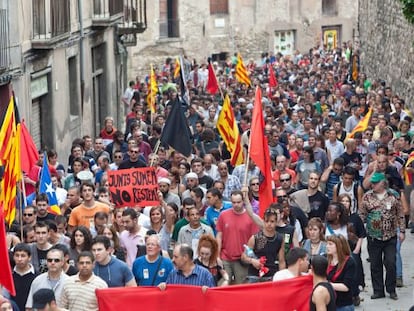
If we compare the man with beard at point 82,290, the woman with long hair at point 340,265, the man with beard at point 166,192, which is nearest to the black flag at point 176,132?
the man with beard at point 166,192

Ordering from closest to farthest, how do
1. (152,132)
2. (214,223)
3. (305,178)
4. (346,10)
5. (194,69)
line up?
1. (214,223)
2. (305,178)
3. (152,132)
4. (194,69)
5. (346,10)

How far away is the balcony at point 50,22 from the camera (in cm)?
2594

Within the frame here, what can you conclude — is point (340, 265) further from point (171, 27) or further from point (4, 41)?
point (171, 27)

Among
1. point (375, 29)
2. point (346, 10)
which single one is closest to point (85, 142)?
point (375, 29)

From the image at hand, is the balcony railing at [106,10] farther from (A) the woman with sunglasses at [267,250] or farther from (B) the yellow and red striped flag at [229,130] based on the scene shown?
(A) the woman with sunglasses at [267,250]

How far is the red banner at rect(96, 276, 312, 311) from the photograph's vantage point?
38.6 feet

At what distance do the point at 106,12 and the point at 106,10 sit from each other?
0.11 meters

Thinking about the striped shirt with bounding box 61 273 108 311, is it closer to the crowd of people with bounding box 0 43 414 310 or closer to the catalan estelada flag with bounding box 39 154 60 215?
the crowd of people with bounding box 0 43 414 310

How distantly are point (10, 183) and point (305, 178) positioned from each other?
512cm

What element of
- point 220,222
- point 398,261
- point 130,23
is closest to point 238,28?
point 130,23

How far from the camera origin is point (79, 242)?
1309 centimetres

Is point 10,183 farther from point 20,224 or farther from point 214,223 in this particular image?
point 214,223

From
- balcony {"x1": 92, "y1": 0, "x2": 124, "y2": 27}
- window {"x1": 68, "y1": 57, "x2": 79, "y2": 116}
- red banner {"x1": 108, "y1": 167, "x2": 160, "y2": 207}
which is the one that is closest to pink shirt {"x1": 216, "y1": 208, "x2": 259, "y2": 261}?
red banner {"x1": 108, "y1": 167, "x2": 160, "y2": 207}

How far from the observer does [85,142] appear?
69.9 ft
